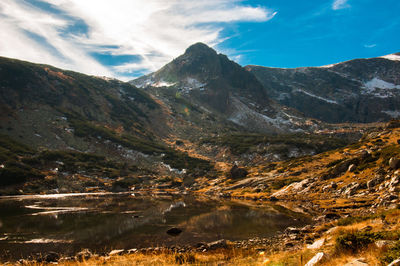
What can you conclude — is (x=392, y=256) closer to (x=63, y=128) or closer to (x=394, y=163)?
(x=394, y=163)

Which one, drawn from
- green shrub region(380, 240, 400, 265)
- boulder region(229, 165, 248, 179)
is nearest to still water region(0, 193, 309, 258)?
green shrub region(380, 240, 400, 265)

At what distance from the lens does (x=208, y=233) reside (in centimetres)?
2833

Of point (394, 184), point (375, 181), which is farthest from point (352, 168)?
point (394, 184)

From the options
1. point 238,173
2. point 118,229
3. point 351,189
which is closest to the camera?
point 118,229

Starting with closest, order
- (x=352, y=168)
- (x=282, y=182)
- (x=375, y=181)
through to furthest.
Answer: (x=375, y=181) → (x=352, y=168) → (x=282, y=182)

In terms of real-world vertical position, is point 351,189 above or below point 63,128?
below

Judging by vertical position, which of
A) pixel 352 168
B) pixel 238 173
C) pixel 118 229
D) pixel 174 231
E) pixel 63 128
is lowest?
pixel 238 173

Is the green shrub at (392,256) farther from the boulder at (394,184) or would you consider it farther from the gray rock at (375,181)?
the gray rock at (375,181)

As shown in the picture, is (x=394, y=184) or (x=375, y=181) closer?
(x=394, y=184)

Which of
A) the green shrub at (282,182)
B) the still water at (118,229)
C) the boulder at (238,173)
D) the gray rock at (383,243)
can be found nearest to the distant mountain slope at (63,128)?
the boulder at (238,173)

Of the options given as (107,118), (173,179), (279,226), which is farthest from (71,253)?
(107,118)

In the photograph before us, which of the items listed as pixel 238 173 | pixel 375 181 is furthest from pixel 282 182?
pixel 238 173

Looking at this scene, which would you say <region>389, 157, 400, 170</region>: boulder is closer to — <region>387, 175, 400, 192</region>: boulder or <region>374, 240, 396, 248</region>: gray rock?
<region>387, 175, 400, 192</region>: boulder

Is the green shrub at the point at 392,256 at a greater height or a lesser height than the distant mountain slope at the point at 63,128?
lesser
